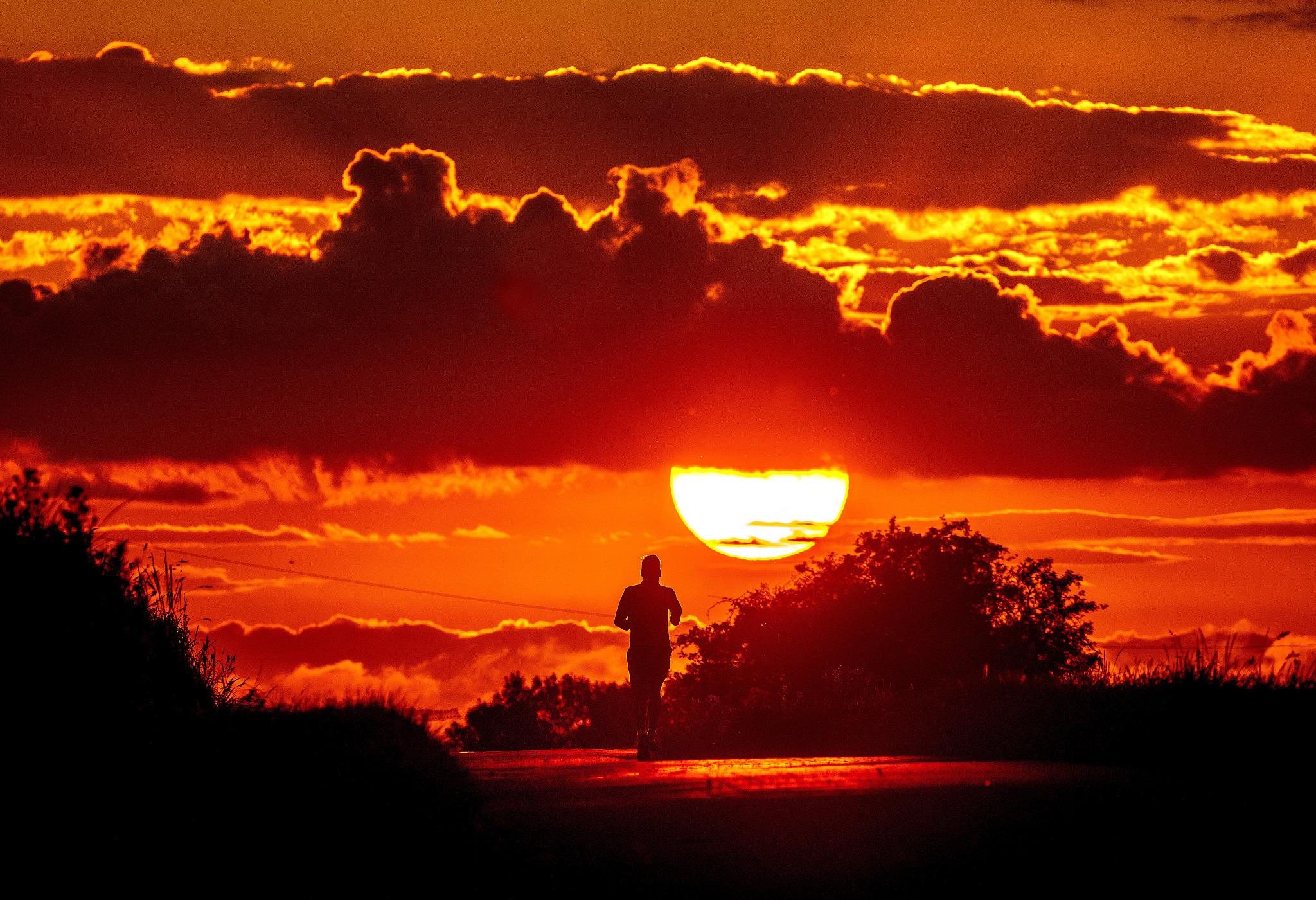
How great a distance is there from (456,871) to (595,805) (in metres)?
3.03

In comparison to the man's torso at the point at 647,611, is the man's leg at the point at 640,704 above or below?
below

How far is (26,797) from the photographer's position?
965cm

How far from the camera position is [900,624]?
50594 millimetres

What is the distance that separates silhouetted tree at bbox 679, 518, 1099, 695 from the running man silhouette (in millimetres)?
28902

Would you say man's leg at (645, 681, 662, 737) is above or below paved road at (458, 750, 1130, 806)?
above

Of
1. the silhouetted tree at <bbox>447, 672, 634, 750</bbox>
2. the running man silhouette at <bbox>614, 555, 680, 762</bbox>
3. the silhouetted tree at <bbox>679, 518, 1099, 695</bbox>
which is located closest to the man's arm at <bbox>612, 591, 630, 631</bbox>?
the running man silhouette at <bbox>614, 555, 680, 762</bbox>

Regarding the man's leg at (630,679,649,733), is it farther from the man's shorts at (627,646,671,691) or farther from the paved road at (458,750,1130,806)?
the paved road at (458,750,1130,806)

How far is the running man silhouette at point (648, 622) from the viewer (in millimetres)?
18406

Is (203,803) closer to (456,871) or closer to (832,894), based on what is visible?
(456,871)

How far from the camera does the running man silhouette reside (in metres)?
18.4

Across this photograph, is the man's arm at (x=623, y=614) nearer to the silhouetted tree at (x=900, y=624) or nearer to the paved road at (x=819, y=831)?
the paved road at (x=819, y=831)

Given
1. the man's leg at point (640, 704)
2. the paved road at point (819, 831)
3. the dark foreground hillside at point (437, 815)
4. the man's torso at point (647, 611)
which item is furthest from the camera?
the man's leg at point (640, 704)

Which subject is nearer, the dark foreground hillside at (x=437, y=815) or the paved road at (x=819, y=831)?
the dark foreground hillside at (x=437, y=815)

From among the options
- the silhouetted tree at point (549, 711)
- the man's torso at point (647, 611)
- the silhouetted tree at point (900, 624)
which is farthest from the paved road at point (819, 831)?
the silhouetted tree at point (549, 711)
